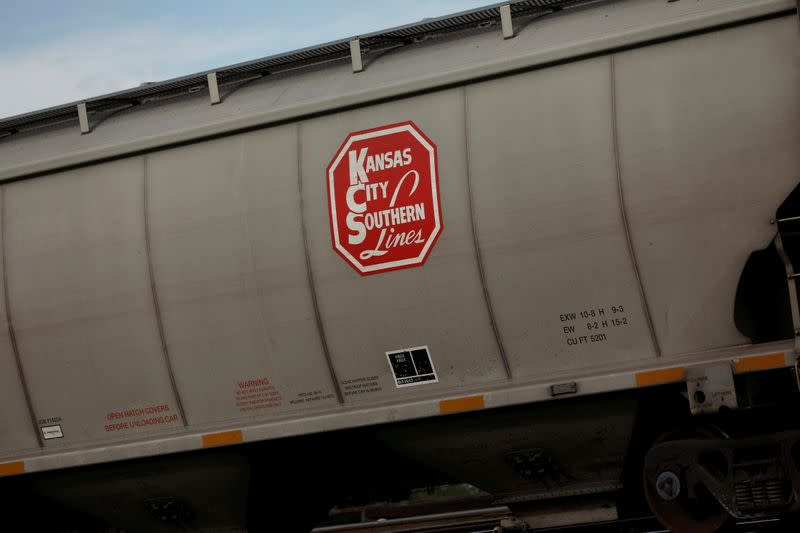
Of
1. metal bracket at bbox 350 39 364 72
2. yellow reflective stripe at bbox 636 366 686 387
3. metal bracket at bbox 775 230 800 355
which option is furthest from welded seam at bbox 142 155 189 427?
metal bracket at bbox 775 230 800 355

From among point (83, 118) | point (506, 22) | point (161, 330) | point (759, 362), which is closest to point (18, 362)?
point (161, 330)

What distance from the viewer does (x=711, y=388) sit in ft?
18.6

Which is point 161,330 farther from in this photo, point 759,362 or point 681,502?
point 759,362

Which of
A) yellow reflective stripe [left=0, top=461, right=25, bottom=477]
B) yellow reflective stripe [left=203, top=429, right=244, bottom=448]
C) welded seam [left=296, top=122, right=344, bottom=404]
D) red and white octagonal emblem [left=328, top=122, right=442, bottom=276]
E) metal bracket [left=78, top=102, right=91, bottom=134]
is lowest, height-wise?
yellow reflective stripe [left=0, top=461, right=25, bottom=477]

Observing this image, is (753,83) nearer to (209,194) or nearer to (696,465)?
(696,465)

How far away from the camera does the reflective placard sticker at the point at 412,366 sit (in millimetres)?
6422

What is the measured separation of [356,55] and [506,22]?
110 cm

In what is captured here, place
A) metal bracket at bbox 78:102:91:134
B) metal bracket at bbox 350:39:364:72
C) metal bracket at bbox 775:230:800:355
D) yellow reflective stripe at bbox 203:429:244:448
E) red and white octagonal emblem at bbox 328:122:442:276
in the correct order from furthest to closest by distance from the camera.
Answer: metal bracket at bbox 78:102:91:134 < metal bracket at bbox 350:39:364:72 < yellow reflective stripe at bbox 203:429:244:448 < red and white octagonal emblem at bbox 328:122:442:276 < metal bracket at bbox 775:230:800:355

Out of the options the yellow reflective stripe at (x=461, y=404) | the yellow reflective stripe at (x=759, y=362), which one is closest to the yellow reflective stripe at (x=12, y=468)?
the yellow reflective stripe at (x=461, y=404)

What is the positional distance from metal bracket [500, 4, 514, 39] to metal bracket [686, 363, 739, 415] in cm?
247

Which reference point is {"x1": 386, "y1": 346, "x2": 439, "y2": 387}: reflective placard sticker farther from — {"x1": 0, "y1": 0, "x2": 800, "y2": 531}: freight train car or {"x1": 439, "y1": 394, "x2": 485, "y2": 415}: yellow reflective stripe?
{"x1": 439, "y1": 394, "x2": 485, "y2": 415}: yellow reflective stripe

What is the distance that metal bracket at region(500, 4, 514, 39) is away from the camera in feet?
21.5

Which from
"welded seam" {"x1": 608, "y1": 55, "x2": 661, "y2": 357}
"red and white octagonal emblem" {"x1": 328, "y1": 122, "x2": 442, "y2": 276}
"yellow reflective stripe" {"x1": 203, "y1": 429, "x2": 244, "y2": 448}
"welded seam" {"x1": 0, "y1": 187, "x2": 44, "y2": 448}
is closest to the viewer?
"welded seam" {"x1": 608, "y1": 55, "x2": 661, "y2": 357}

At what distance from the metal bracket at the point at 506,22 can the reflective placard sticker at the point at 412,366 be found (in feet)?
7.02
